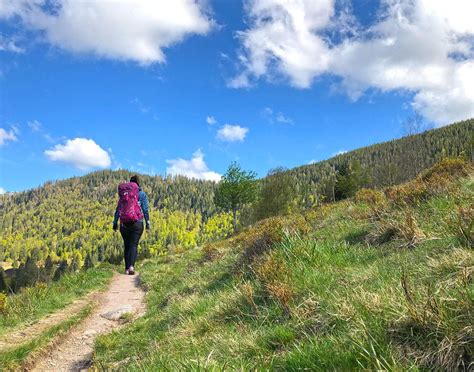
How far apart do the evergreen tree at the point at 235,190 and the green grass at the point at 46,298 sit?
46512mm

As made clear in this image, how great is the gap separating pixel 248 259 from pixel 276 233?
0.88 meters

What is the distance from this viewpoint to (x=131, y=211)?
488 inches

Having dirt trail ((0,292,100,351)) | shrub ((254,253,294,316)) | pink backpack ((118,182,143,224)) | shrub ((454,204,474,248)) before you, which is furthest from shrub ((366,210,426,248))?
pink backpack ((118,182,143,224))

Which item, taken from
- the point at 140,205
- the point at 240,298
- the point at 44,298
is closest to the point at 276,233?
the point at 240,298

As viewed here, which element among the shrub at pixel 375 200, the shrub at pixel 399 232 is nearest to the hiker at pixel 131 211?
the shrub at pixel 375 200

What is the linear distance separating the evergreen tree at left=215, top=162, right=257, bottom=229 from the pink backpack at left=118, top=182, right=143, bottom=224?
48.5 metres

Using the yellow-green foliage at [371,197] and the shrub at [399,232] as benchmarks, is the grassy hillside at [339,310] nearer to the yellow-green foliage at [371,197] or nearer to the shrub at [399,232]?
the shrub at [399,232]

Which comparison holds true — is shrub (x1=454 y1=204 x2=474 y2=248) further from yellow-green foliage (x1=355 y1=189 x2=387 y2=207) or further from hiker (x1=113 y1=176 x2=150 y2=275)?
hiker (x1=113 y1=176 x2=150 y2=275)

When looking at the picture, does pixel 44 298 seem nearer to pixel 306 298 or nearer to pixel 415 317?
pixel 306 298

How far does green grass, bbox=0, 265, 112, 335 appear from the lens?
9.14 meters

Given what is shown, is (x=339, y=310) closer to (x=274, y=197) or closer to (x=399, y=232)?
(x=399, y=232)

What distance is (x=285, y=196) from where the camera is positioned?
60.8m

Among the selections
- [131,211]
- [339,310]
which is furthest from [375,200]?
[339,310]

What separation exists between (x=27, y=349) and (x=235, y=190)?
180 ft
